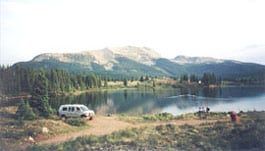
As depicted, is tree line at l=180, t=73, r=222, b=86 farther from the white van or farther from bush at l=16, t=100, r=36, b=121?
bush at l=16, t=100, r=36, b=121

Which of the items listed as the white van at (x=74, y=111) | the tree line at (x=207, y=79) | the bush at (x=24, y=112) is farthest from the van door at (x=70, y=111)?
the tree line at (x=207, y=79)

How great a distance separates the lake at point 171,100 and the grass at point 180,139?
3.23 meters

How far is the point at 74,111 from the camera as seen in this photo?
13.3 meters

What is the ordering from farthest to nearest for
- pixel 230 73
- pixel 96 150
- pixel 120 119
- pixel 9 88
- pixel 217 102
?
pixel 217 102, pixel 230 73, pixel 120 119, pixel 9 88, pixel 96 150

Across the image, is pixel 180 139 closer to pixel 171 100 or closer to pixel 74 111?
pixel 74 111

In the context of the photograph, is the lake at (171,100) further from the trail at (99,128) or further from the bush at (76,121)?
the trail at (99,128)

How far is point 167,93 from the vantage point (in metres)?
18.9

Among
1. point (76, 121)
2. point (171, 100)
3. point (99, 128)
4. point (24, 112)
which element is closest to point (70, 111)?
point (76, 121)

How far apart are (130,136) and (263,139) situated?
3558mm

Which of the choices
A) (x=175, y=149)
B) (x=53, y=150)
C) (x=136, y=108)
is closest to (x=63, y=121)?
(x=53, y=150)

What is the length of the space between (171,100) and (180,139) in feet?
32.9

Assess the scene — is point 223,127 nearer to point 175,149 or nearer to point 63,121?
point 175,149

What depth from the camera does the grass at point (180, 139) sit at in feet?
32.2

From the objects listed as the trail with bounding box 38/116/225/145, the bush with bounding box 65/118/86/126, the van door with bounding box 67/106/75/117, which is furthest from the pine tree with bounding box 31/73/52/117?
the trail with bounding box 38/116/225/145
